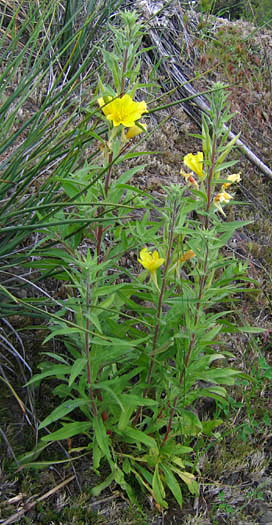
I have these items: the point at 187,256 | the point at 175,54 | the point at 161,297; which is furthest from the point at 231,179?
the point at 175,54

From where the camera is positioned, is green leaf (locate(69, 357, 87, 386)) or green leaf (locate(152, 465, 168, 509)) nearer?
green leaf (locate(69, 357, 87, 386))

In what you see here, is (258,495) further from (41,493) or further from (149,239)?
(149,239)

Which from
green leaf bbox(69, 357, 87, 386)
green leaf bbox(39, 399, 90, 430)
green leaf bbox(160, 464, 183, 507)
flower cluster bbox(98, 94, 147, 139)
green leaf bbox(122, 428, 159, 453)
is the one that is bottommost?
green leaf bbox(160, 464, 183, 507)

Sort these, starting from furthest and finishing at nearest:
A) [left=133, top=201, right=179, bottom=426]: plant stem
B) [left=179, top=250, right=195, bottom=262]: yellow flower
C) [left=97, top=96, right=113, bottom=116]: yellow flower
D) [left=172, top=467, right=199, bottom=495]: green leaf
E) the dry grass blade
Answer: the dry grass blade
[left=172, top=467, right=199, bottom=495]: green leaf
[left=179, top=250, right=195, bottom=262]: yellow flower
[left=133, top=201, right=179, bottom=426]: plant stem
[left=97, top=96, right=113, bottom=116]: yellow flower

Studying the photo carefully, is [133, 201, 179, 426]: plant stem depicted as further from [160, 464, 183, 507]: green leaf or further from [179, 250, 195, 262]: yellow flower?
[160, 464, 183, 507]: green leaf

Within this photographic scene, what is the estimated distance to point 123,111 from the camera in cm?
142

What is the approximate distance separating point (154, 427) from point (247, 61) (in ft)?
11.2

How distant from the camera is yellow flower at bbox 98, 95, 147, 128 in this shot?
141cm

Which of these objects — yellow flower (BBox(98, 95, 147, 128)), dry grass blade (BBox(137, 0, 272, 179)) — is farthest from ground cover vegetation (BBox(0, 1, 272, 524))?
dry grass blade (BBox(137, 0, 272, 179))

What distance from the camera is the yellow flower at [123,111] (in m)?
1.41

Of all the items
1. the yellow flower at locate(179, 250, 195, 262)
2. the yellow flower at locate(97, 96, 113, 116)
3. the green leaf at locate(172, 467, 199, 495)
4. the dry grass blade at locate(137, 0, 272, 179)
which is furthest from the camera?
the dry grass blade at locate(137, 0, 272, 179)

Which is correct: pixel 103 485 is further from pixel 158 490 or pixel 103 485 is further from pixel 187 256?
pixel 187 256

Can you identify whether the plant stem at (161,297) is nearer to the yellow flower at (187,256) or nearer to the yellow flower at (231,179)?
the yellow flower at (187,256)

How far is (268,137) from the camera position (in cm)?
358
